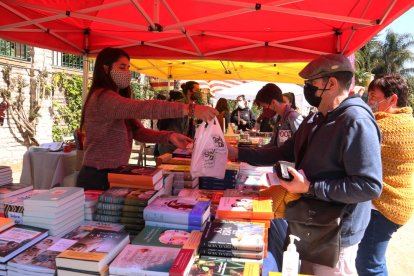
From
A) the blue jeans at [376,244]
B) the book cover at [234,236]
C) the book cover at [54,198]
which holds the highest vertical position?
the book cover at [54,198]

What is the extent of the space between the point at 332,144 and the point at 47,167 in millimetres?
4243

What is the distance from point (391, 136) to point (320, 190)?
123 centimetres

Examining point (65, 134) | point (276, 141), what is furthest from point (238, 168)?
point (65, 134)

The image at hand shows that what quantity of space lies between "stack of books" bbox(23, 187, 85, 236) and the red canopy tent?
1.70m

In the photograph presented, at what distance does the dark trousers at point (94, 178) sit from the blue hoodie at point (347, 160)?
126 cm

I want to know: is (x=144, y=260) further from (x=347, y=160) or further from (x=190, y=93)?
(x=190, y=93)

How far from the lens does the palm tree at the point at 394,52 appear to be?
41562 mm

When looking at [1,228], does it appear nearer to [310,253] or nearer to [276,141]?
[310,253]

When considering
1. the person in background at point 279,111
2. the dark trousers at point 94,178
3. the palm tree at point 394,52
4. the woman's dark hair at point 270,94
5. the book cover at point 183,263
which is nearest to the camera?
the book cover at point 183,263

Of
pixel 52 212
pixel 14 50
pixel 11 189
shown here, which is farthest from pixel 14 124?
pixel 52 212

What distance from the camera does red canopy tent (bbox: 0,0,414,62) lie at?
285cm

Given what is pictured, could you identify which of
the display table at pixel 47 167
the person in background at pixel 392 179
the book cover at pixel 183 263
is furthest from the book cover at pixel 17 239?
the display table at pixel 47 167

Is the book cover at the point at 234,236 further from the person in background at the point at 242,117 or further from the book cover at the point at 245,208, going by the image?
the person in background at the point at 242,117

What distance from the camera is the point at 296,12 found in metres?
2.77
